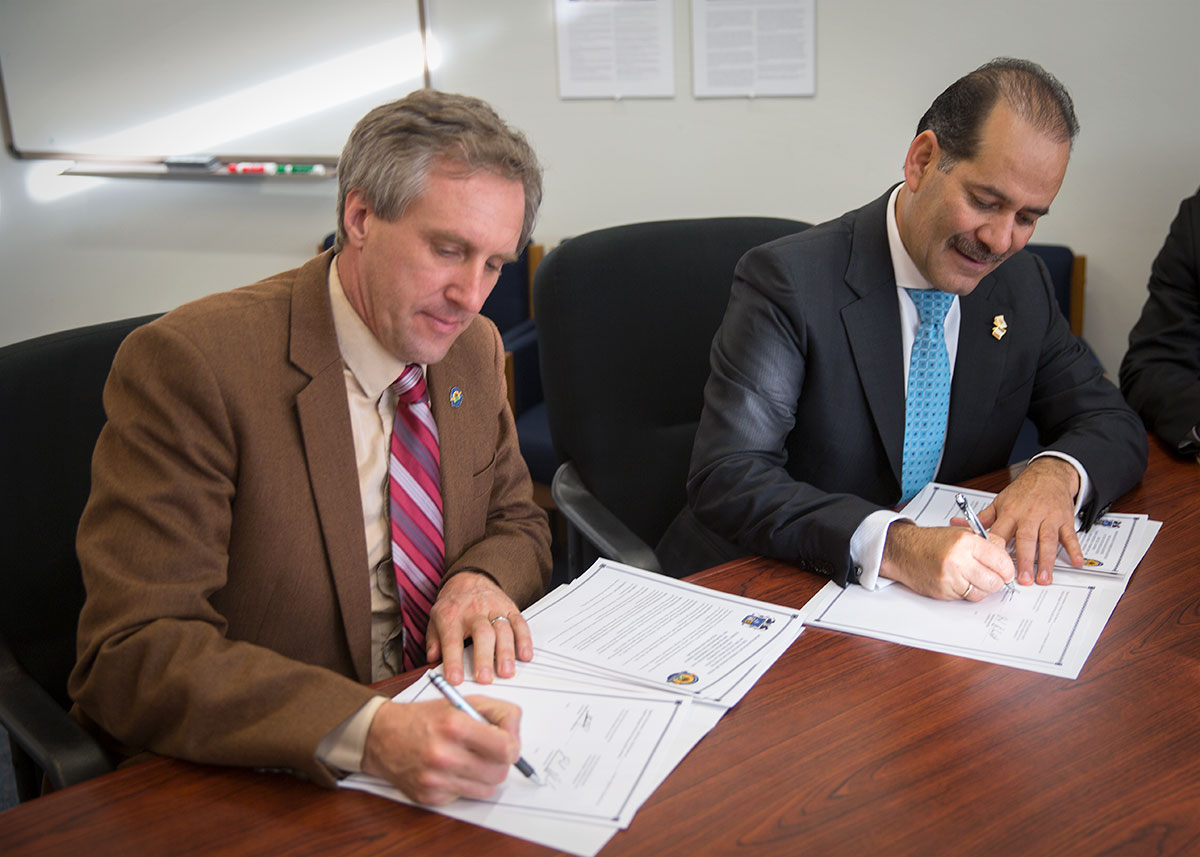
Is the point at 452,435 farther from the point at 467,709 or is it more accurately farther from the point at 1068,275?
the point at 1068,275

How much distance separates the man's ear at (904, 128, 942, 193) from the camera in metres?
1.68

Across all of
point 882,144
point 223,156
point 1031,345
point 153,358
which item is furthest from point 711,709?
point 223,156

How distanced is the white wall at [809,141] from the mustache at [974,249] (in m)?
1.87

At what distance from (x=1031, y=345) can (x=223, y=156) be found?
3465 millimetres

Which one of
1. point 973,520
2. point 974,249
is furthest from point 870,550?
point 974,249

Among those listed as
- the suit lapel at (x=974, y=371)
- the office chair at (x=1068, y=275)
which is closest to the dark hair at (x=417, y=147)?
the suit lapel at (x=974, y=371)

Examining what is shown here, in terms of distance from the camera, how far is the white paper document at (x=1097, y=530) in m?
1.43

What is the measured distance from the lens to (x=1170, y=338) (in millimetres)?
2307

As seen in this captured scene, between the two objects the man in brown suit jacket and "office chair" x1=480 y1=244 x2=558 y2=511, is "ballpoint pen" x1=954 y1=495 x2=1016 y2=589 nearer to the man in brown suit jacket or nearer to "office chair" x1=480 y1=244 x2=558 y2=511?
the man in brown suit jacket

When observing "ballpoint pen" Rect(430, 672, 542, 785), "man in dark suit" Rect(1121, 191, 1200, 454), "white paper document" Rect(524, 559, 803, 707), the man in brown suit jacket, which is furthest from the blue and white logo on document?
"man in dark suit" Rect(1121, 191, 1200, 454)

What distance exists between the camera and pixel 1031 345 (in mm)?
1896

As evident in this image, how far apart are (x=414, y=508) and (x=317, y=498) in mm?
156

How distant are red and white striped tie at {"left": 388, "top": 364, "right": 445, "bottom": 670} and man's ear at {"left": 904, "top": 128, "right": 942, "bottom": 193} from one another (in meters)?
0.89

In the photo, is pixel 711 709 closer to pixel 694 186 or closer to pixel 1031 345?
pixel 1031 345
